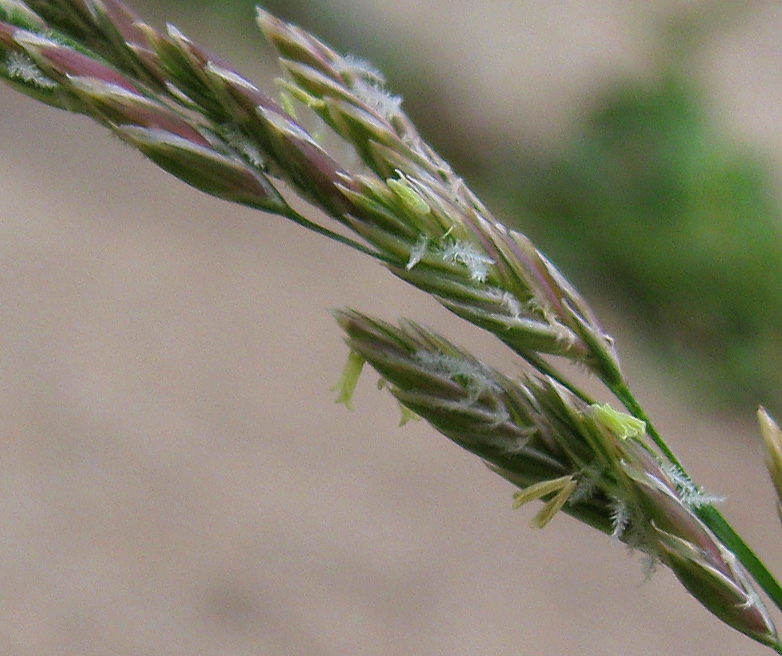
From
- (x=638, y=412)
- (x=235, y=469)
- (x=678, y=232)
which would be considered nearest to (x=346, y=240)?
(x=638, y=412)

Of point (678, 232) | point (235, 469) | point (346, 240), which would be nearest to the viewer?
point (346, 240)

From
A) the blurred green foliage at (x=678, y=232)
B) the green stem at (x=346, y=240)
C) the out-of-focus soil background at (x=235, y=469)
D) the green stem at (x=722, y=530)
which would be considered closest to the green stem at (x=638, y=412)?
the green stem at (x=722, y=530)

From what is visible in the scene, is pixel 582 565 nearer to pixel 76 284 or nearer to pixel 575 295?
pixel 76 284

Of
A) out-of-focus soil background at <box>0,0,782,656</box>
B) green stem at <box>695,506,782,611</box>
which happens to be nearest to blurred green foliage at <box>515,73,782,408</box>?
out-of-focus soil background at <box>0,0,782,656</box>

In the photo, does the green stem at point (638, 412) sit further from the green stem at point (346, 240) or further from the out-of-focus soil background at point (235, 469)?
the out-of-focus soil background at point (235, 469)

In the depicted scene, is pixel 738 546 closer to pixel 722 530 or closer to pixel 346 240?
pixel 722 530

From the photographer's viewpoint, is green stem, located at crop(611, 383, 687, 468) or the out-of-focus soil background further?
the out-of-focus soil background

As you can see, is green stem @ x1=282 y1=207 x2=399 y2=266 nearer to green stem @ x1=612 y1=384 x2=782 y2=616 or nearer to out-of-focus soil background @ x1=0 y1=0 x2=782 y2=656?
green stem @ x1=612 y1=384 x2=782 y2=616

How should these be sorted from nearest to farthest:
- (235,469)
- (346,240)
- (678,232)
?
(346,240) → (235,469) → (678,232)
